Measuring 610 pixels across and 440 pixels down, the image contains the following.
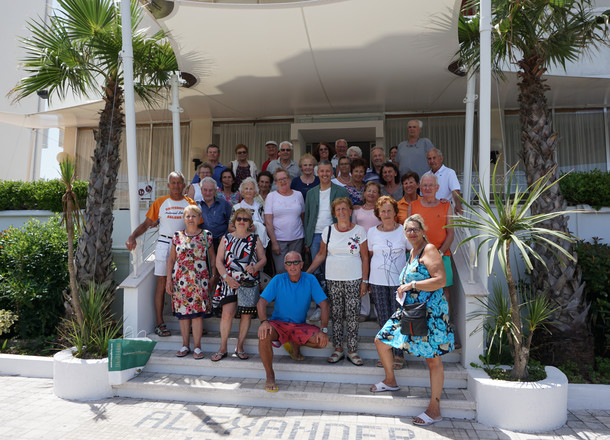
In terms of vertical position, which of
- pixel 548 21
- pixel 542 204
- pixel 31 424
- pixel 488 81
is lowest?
pixel 31 424

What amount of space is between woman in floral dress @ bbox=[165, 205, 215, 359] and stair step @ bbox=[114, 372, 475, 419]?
443mm

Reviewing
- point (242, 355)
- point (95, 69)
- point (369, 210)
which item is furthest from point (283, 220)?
point (95, 69)

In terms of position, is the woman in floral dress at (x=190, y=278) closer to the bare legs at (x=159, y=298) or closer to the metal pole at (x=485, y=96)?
the bare legs at (x=159, y=298)

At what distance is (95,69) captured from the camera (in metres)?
6.59

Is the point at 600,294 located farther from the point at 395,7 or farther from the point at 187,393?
the point at 187,393

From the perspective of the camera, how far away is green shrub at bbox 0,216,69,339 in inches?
260

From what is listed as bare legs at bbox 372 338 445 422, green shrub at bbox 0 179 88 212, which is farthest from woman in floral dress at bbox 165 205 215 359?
green shrub at bbox 0 179 88 212

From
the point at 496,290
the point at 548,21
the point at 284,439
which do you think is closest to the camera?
the point at 284,439

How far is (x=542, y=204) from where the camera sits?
549 centimetres

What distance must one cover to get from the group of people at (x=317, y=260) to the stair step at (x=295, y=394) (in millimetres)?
155

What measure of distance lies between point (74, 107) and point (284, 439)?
937cm

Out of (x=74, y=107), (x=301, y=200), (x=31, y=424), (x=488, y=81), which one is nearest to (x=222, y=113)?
(x=74, y=107)

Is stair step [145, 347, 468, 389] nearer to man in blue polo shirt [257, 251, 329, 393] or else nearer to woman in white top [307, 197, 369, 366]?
woman in white top [307, 197, 369, 366]

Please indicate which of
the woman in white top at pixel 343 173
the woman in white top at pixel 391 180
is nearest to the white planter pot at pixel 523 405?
the woman in white top at pixel 391 180
